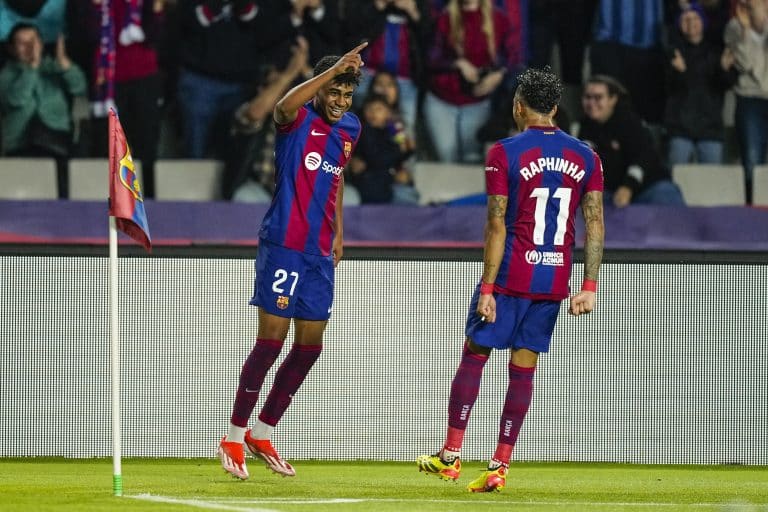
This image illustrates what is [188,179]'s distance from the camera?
12.5 m

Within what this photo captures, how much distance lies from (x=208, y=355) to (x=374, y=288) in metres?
1.14

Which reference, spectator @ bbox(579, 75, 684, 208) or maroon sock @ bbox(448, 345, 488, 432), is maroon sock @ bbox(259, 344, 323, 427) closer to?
maroon sock @ bbox(448, 345, 488, 432)

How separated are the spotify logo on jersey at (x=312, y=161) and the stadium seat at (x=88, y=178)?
578cm

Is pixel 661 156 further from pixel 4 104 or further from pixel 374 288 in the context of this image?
pixel 4 104

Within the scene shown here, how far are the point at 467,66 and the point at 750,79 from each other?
2598mm

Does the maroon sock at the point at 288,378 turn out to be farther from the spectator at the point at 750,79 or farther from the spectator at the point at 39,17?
the spectator at the point at 750,79

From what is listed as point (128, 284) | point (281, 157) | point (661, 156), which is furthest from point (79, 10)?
point (281, 157)

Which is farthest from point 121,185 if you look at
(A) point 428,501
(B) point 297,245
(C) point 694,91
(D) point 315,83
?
(C) point 694,91

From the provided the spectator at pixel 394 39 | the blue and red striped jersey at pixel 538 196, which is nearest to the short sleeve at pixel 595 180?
the blue and red striped jersey at pixel 538 196

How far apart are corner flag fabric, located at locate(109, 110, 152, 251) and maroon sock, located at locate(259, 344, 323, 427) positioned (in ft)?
4.33

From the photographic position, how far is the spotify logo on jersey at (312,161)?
681cm

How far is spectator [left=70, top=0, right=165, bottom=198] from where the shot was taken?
12.2 metres

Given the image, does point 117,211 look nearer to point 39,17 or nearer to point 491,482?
point 491,482

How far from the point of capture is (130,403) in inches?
352
